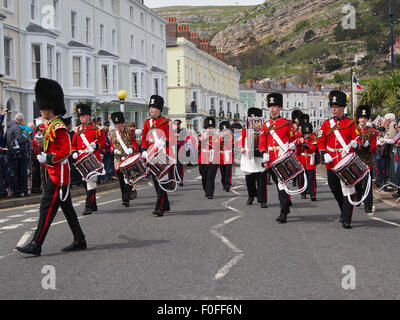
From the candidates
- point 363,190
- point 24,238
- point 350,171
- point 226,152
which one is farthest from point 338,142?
point 226,152

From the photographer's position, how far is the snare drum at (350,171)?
31.0 feet

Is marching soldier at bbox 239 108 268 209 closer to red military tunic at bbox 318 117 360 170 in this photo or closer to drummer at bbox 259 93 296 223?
drummer at bbox 259 93 296 223

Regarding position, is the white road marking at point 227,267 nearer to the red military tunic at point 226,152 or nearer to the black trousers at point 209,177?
the black trousers at point 209,177

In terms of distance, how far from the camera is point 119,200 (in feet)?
47.8

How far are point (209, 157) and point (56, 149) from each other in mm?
8426

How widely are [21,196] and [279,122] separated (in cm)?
757

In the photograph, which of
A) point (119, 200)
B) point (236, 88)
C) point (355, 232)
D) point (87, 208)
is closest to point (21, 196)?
point (119, 200)

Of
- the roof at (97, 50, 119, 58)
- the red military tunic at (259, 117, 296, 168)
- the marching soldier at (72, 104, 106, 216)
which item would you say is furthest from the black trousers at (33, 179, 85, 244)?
the roof at (97, 50, 119, 58)

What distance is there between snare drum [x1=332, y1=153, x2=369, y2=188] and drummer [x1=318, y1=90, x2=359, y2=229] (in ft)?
0.71

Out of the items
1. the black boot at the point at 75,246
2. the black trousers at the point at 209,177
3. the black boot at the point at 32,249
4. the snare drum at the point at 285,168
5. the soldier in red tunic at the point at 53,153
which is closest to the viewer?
the black boot at the point at 32,249

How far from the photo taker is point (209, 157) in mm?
15867

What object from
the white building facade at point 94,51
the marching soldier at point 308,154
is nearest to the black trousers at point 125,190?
the marching soldier at point 308,154

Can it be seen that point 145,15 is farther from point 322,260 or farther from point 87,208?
point 322,260

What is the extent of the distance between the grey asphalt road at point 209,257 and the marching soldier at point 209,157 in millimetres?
2955
